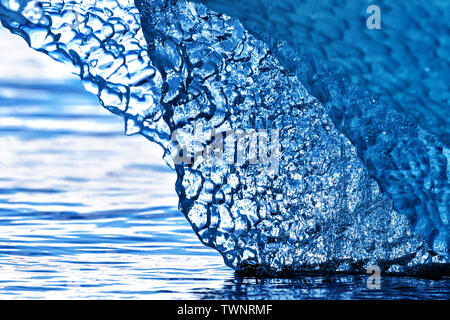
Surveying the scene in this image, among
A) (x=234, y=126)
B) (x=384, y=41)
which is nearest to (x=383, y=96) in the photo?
(x=384, y=41)

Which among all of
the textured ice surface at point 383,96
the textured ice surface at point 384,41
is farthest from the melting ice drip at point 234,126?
the textured ice surface at point 384,41

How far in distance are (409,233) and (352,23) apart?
1.47ft

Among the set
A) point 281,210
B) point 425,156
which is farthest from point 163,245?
point 425,156

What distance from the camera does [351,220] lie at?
6.33 feet

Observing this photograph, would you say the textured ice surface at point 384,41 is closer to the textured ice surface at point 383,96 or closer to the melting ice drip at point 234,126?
the textured ice surface at point 383,96

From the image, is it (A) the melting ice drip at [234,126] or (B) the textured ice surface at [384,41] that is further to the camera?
(A) the melting ice drip at [234,126]

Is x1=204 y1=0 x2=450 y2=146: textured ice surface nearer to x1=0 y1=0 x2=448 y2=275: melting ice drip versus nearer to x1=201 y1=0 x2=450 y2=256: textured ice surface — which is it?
x1=201 y1=0 x2=450 y2=256: textured ice surface

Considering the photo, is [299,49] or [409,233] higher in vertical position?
[299,49]

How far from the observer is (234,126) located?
1.95 meters

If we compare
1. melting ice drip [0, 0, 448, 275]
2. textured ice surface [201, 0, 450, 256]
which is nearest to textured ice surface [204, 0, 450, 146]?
textured ice surface [201, 0, 450, 256]

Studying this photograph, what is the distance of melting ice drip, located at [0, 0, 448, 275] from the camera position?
1888 millimetres

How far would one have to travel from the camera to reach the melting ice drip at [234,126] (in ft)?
6.19

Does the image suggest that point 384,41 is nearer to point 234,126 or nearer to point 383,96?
point 383,96
